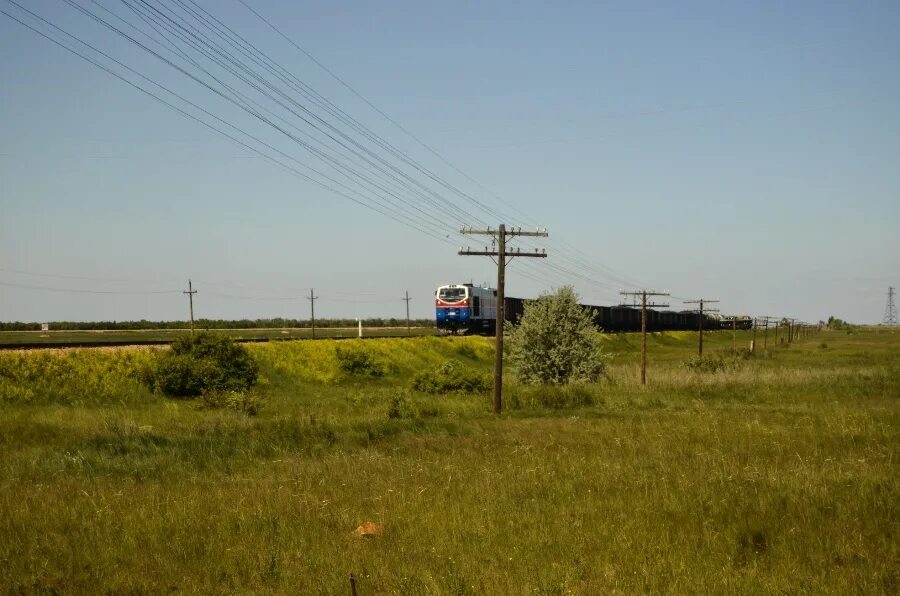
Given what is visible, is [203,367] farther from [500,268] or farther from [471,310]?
[471,310]

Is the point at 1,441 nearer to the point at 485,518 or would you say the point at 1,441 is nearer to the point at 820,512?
the point at 485,518

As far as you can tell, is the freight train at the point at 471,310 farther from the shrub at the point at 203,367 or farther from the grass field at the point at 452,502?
the grass field at the point at 452,502

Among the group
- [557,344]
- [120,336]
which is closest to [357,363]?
[557,344]

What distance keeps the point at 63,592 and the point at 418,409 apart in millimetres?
17542

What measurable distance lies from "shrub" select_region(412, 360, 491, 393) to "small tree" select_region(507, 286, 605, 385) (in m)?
3.94

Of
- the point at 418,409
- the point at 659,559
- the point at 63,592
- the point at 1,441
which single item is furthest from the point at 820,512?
the point at 1,441

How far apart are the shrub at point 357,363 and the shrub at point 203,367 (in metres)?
7.48

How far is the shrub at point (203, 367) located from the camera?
92.2 feet

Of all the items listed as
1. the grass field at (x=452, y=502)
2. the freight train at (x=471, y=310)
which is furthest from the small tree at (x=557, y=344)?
the grass field at (x=452, y=502)

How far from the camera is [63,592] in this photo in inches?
295

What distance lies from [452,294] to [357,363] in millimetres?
23043

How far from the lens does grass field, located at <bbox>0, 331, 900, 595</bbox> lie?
25.3 feet

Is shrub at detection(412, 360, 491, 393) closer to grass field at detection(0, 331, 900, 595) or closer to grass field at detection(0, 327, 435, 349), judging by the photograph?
grass field at detection(0, 331, 900, 595)

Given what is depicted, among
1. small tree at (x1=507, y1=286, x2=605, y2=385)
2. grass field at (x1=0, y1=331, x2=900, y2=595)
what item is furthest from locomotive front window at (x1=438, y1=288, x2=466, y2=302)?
grass field at (x1=0, y1=331, x2=900, y2=595)
